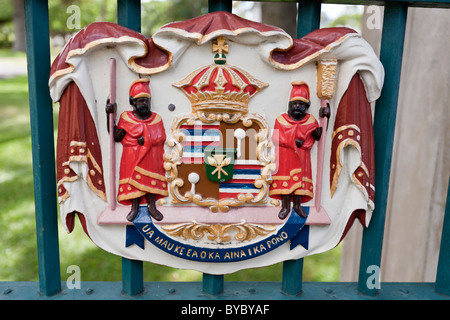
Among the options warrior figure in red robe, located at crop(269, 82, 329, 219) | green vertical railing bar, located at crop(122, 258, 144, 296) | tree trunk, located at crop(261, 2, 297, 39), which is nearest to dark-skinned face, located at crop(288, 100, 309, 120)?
warrior figure in red robe, located at crop(269, 82, 329, 219)

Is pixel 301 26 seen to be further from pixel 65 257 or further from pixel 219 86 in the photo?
pixel 65 257

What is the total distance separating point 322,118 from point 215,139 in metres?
0.38

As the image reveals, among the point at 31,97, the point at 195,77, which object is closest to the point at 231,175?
the point at 195,77

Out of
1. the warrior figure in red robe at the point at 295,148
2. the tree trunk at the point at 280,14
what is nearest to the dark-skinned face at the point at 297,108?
the warrior figure in red robe at the point at 295,148

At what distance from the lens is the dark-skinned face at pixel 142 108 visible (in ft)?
4.27

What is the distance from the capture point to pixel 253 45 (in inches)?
51.8

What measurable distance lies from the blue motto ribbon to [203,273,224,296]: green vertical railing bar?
0.34 feet

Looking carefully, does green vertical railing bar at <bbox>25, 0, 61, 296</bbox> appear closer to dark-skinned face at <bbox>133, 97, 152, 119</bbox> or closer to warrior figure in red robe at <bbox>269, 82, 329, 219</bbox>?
dark-skinned face at <bbox>133, 97, 152, 119</bbox>

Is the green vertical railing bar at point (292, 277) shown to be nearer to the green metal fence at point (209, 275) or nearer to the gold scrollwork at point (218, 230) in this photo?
the green metal fence at point (209, 275)

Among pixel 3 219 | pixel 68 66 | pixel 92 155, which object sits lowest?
pixel 3 219

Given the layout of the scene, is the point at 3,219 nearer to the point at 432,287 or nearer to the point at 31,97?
the point at 31,97

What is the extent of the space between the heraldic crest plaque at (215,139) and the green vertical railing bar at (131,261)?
7 centimetres

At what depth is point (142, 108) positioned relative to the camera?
131 cm

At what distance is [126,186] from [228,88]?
490 millimetres
